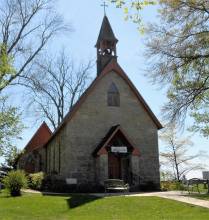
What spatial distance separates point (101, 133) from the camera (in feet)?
101

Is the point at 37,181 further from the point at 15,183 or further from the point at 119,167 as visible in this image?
the point at 119,167

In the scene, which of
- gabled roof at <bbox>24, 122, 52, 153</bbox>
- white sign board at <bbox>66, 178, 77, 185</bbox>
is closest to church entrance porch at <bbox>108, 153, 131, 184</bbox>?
white sign board at <bbox>66, 178, 77, 185</bbox>

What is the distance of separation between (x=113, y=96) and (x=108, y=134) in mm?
3240

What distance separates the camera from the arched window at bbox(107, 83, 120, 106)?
31.8 metres

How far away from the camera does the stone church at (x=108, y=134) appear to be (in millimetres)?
29219

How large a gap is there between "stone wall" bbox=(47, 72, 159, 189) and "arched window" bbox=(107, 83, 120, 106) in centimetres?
27

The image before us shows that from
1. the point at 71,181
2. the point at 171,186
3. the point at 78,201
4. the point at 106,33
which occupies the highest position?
the point at 106,33

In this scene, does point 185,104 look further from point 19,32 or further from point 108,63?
point 19,32

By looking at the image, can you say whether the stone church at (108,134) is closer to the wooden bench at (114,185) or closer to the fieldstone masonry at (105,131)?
the fieldstone masonry at (105,131)

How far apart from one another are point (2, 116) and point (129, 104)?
48.2 ft

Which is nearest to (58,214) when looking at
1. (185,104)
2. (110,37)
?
(185,104)

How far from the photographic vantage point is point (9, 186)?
23.9 meters

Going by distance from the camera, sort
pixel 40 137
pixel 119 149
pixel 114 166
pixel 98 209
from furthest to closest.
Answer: pixel 40 137, pixel 114 166, pixel 119 149, pixel 98 209

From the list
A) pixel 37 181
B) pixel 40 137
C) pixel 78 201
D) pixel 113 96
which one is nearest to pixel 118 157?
pixel 113 96
